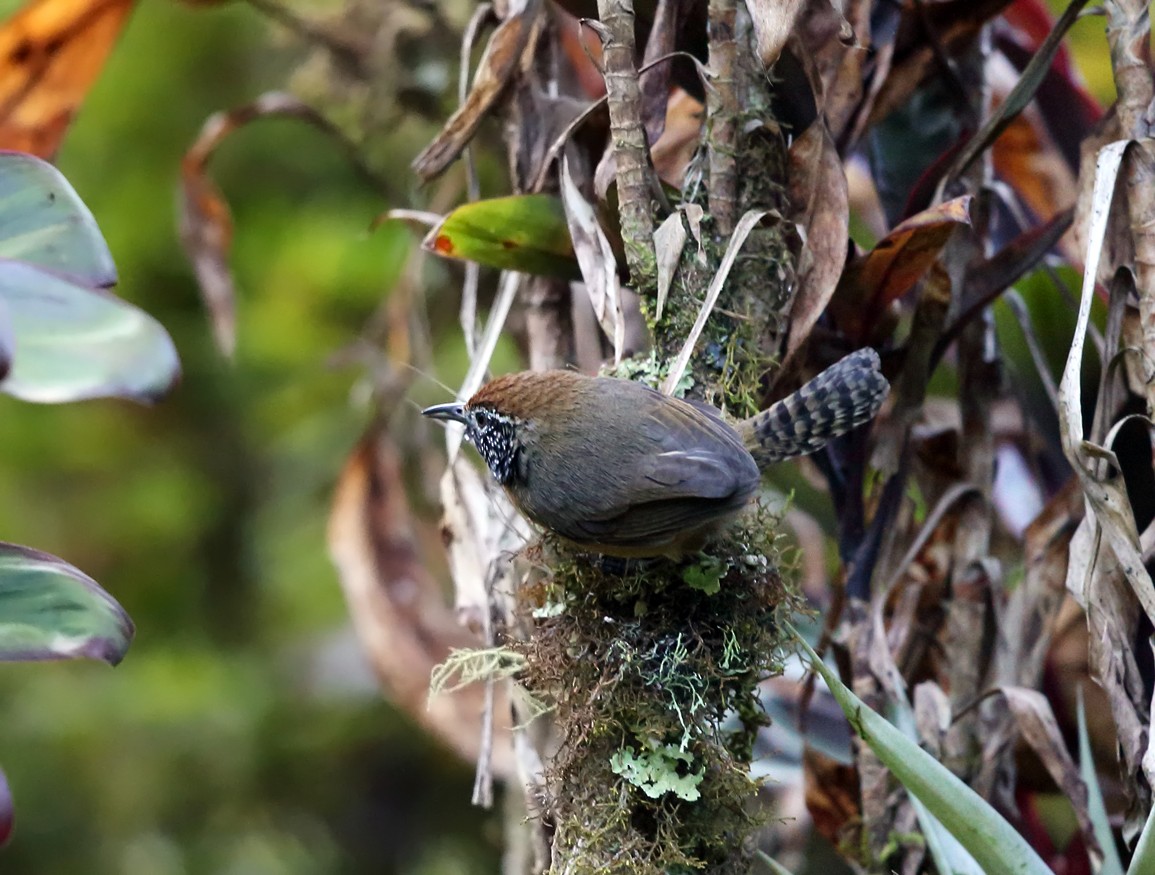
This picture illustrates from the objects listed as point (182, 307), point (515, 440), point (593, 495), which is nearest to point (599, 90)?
point (515, 440)

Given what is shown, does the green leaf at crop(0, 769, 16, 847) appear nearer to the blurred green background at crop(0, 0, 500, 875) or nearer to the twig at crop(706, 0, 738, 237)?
the twig at crop(706, 0, 738, 237)

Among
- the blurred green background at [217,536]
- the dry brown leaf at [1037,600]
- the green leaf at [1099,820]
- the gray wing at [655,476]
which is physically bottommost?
the blurred green background at [217,536]

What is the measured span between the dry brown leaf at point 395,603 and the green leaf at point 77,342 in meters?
1.24

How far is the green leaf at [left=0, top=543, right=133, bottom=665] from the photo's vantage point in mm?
986

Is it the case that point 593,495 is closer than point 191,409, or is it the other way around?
point 593,495

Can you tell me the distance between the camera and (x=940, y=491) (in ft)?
6.36

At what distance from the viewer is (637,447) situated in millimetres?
1444

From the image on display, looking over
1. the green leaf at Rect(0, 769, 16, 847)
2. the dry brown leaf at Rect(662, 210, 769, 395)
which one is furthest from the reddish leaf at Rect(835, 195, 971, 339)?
the green leaf at Rect(0, 769, 16, 847)

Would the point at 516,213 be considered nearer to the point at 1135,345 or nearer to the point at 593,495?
the point at 593,495

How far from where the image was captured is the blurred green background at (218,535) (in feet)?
10.2

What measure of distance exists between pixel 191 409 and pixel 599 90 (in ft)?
5.79

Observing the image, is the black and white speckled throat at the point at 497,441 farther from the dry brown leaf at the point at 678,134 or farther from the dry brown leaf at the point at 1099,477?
the dry brown leaf at the point at 1099,477

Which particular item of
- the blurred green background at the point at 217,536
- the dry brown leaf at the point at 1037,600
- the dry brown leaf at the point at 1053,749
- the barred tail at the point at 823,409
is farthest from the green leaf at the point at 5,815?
the blurred green background at the point at 217,536

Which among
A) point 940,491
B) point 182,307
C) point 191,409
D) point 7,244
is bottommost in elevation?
point 191,409
